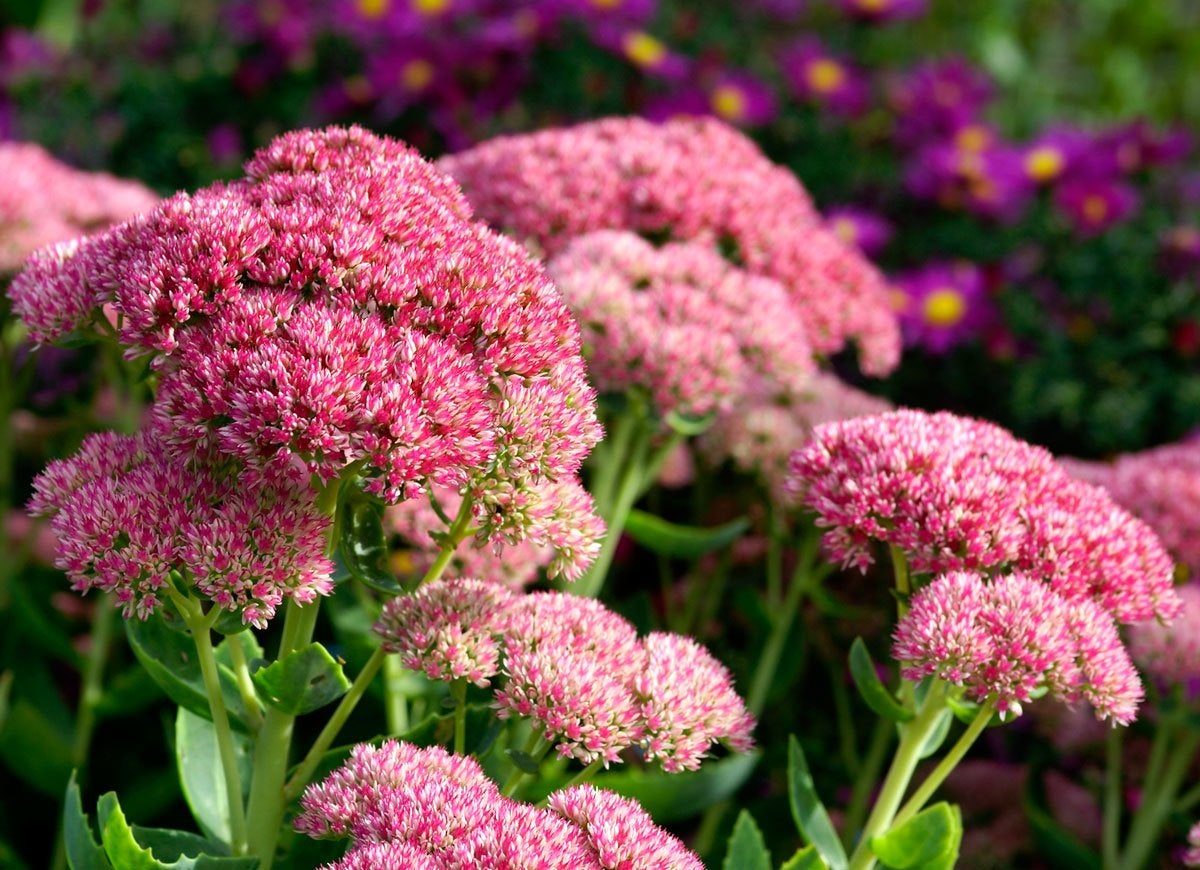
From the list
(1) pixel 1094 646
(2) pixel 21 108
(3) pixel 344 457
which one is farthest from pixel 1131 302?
(2) pixel 21 108

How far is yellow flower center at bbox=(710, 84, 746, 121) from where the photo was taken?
3.18 m

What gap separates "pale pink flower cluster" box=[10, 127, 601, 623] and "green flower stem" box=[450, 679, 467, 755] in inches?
5.6

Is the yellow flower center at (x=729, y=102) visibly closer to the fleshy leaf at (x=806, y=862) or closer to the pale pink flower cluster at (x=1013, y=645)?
the pale pink flower cluster at (x=1013, y=645)

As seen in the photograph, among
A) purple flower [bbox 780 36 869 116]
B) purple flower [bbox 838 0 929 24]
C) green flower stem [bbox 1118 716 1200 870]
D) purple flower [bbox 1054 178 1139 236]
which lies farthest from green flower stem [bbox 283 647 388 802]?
purple flower [bbox 838 0 929 24]

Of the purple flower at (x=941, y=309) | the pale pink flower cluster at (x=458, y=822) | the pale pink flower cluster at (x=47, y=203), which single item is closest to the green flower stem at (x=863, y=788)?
the pale pink flower cluster at (x=458, y=822)

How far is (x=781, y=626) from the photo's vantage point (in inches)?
81.7

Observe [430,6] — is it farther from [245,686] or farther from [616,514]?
[245,686]

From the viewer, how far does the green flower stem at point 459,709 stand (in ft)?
4.26

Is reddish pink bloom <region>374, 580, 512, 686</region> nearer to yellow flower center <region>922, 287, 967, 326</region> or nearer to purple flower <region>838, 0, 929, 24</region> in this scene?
yellow flower center <region>922, 287, 967, 326</region>

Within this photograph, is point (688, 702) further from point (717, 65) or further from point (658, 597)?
point (717, 65)

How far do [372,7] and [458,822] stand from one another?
8.08 feet

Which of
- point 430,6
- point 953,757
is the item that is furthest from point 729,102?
point 953,757

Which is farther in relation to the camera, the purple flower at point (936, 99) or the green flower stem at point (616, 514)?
the purple flower at point (936, 99)

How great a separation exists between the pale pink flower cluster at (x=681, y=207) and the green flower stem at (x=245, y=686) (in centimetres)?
89
